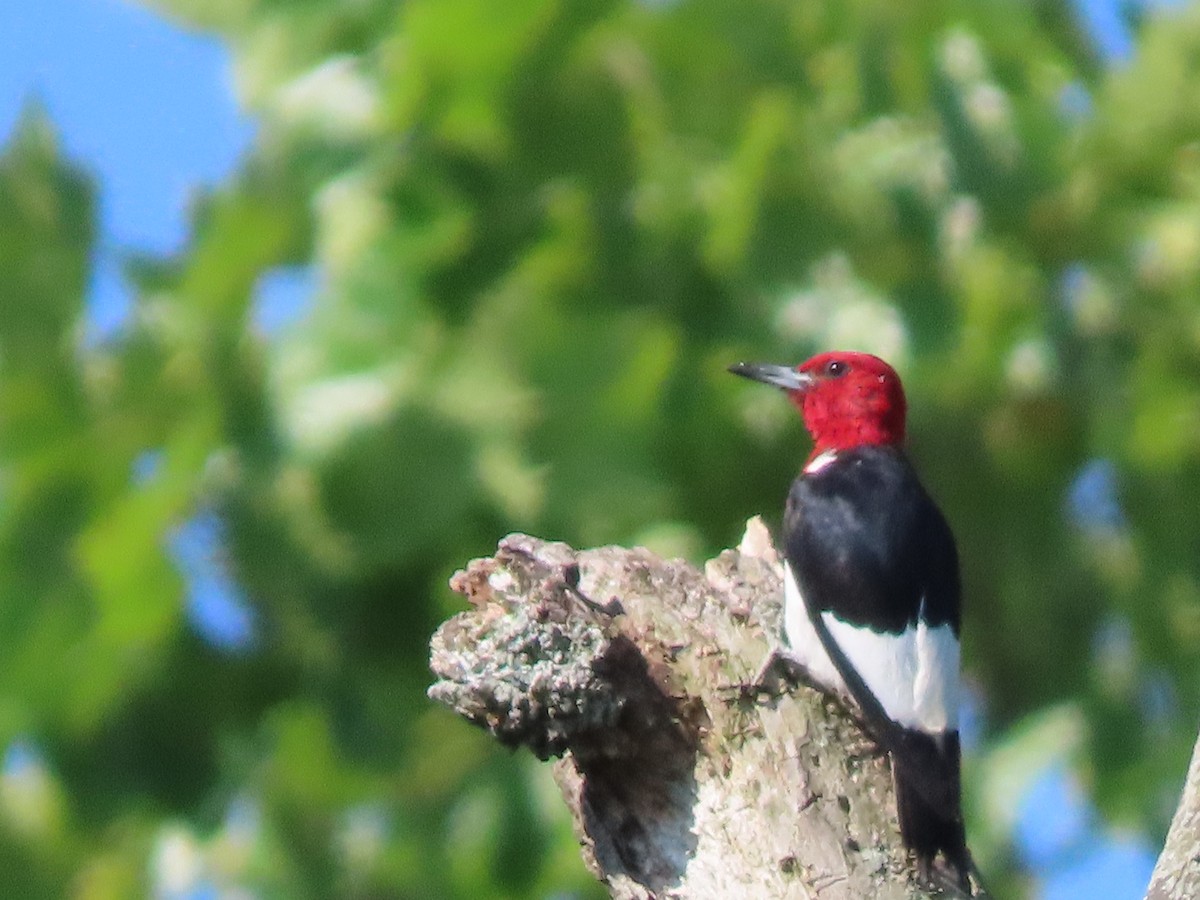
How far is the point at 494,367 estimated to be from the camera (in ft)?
15.6

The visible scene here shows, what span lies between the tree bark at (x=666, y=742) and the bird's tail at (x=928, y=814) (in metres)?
0.03

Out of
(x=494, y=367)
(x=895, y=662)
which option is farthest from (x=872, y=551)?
(x=494, y=367)

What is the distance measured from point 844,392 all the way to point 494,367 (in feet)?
2.70

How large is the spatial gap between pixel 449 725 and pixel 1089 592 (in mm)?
1826

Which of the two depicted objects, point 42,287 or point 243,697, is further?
point 243,697

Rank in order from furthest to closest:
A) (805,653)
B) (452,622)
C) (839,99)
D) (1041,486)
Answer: (1041,486), (839,99), (805,653), (452,622)

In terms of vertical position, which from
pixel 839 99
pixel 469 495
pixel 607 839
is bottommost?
pixel 607 839

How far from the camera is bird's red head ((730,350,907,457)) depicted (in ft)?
15.8

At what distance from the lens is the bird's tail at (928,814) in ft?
9.91

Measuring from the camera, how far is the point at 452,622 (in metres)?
3.05

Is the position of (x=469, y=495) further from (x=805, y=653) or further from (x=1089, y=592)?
(x=1089, y=592)

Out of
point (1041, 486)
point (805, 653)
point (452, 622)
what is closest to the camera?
point (452, 622)

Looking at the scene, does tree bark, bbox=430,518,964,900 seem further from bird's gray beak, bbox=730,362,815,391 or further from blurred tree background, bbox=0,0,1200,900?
bird's gray beak, bbox=730,362,815,391

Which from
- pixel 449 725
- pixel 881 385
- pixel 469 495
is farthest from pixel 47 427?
pixel 881 385
